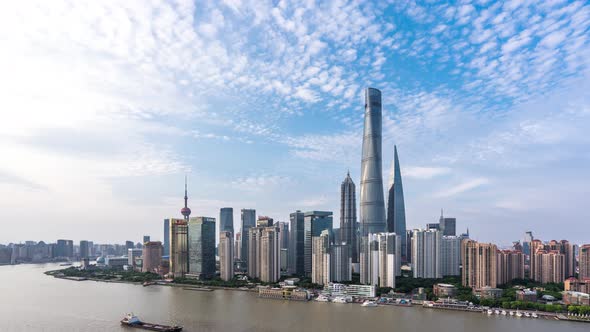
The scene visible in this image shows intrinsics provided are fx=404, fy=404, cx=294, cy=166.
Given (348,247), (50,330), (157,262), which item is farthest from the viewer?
(157,262)

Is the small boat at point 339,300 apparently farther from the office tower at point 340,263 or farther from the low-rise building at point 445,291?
the office tower at point 340,263

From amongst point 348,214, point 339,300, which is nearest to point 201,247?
point 339,300

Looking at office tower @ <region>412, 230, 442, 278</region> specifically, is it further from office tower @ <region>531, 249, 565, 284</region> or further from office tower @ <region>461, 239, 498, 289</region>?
office tower @ <region>531, 249, 565, 284</region>

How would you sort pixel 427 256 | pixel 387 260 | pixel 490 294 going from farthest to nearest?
pixel 427 256 < pixel 387 260 < pixel 490 294

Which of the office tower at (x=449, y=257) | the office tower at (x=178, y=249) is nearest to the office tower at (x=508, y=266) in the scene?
the office tower at (x=449, y=257)

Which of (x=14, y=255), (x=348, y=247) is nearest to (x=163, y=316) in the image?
(x=348, y=247)

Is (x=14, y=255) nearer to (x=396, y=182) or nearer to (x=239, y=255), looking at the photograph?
(x=239, y=255)

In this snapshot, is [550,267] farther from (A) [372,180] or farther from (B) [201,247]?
(B) [201,247]
